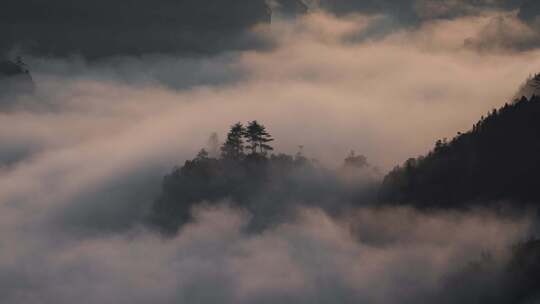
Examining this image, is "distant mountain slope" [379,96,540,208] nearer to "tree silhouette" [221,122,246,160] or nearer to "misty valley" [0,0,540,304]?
"misty valley" [0,0,540,304]

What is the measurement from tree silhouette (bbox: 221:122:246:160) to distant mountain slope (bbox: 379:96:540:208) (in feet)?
91.5

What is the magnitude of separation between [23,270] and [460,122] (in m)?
119

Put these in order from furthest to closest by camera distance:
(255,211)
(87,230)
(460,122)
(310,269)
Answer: (460,122)
(87,230)
(255,211)
(310,269)

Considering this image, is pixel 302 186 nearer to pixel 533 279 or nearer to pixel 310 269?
pixel 310 269

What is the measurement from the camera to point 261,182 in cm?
8906

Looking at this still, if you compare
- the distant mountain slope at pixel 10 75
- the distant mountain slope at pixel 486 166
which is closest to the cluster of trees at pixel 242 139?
the distant mountain slope at pixel 486 166

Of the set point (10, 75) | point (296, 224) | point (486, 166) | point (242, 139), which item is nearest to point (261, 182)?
point (242, 139)

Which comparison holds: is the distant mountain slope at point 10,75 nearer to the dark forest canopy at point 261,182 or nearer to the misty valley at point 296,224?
the misty valley at point 296,224

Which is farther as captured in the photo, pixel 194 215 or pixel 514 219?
pixel 194 215

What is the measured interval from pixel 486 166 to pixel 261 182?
3923 cm

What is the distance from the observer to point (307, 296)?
79.8 m

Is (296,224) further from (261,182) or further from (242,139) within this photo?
(242,139)

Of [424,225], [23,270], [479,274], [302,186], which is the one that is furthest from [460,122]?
[23,270]

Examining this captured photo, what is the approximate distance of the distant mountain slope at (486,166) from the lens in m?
56.7
